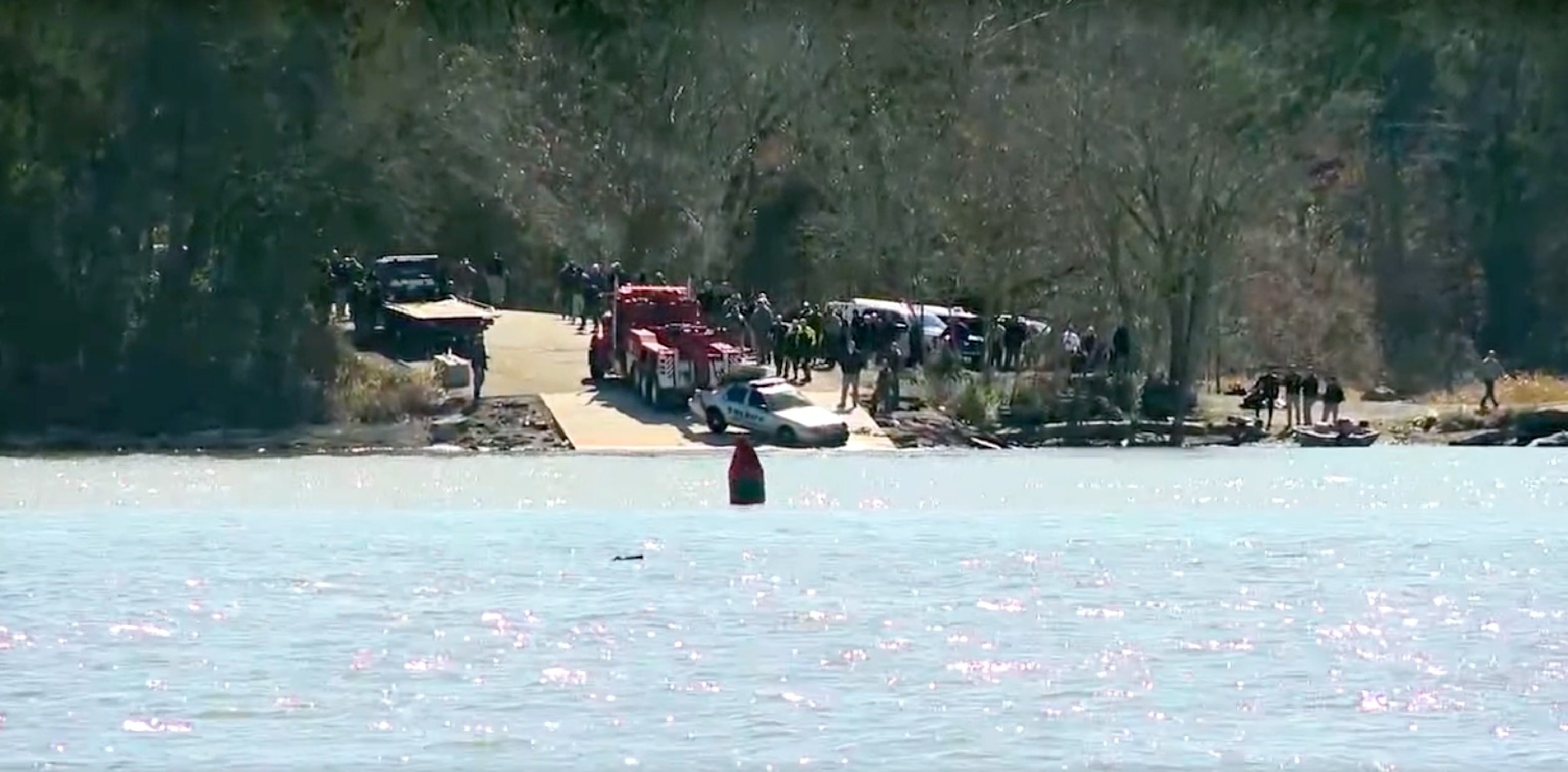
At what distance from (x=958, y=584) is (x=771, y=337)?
1030 inches

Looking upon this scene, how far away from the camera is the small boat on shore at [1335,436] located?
58281 millimetres

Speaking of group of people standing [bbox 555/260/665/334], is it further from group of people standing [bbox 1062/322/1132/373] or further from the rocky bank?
group of people standing [bbox 1062/322/1132/373]

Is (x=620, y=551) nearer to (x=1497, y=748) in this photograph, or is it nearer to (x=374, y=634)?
(x=374, y=634)

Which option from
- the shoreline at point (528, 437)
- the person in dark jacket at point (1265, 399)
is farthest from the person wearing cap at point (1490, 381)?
A: the person in dark jacket at point (1265, 399)

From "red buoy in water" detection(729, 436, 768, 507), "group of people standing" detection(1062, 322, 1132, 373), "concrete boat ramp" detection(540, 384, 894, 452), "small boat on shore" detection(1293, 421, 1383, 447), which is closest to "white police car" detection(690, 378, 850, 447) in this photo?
"concrete boat ramp" detection(540, 384, 894, 452)

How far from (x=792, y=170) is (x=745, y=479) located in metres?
27.3

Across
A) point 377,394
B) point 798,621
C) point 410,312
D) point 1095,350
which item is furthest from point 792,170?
point 798,621

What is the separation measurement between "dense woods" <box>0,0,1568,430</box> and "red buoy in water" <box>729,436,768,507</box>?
17.1m

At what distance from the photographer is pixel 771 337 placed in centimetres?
6181

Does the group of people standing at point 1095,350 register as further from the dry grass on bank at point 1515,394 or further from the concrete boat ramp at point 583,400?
the dry grass on bank at point 1515,394

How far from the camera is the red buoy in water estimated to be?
44.6 meters

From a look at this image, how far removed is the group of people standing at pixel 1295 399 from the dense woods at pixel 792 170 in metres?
1.51

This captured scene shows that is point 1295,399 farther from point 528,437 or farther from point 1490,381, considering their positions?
point 528,437

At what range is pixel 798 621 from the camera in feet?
105
